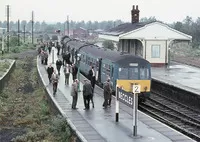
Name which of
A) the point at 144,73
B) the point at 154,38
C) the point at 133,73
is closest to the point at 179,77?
the point at 154,38

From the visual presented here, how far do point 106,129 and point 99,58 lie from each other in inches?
487

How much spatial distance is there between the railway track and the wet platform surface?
4.38ft

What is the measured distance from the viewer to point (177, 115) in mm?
21672

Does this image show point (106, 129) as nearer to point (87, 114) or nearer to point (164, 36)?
point (87, 114)

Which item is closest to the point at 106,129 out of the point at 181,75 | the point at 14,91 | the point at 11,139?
the point at 11,139

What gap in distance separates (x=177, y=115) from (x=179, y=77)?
1073 cm

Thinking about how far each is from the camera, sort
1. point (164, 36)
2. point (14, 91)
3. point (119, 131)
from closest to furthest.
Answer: point (119, 131) < point (14, 91) < point (164, 36)

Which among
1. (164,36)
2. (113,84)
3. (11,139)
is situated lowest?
(11,139)

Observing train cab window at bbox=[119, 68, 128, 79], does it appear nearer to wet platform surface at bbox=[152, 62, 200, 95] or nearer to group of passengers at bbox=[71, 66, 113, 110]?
group of passengers at bbox=[71, 66, 113, 110]

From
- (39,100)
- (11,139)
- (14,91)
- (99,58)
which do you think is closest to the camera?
(11,139)

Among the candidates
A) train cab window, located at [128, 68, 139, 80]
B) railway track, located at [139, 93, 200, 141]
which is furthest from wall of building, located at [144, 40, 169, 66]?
train cab window, located at [128, 68, 139, 80]

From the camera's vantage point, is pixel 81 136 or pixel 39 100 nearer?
pixel 81 136

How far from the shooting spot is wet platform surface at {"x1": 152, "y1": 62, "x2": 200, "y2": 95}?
2700 cm

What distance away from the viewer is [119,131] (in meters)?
15.0
